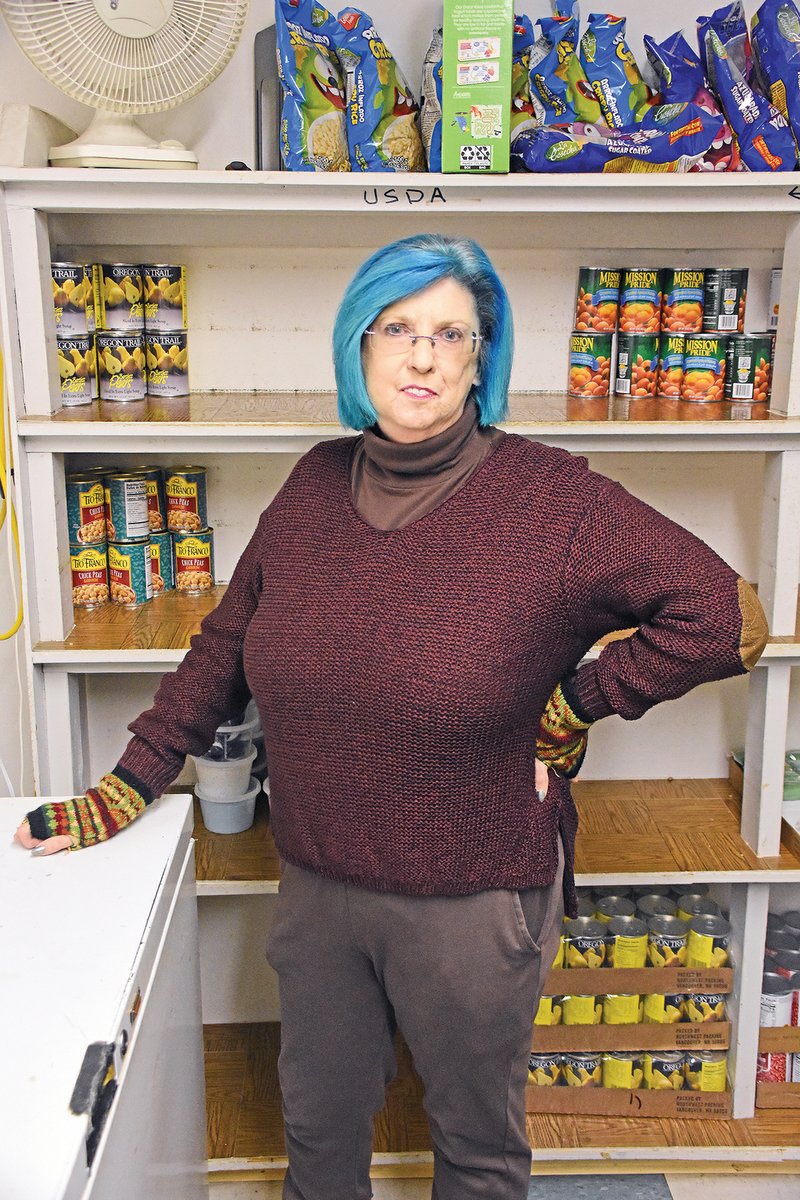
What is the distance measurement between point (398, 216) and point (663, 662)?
47.1 inches

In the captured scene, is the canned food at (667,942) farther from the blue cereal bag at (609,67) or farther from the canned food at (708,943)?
the blue cereal bag at (609,67)

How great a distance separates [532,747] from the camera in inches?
59.1

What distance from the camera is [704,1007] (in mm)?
2350

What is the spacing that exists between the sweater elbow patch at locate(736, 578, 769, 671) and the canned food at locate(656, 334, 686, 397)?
895mm

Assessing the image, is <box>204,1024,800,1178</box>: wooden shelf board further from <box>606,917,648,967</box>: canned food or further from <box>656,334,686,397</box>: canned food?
<box>656,334,686,397</box>: canned food

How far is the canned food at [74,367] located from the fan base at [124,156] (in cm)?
30

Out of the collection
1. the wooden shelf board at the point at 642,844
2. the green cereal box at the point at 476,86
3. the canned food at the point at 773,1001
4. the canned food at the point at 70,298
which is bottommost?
the canned food at the point at 773,1001

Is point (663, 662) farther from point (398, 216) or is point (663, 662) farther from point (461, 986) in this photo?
point (398, 216)

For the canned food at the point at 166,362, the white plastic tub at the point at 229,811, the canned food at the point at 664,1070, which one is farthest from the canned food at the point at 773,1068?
the canned food at the point at 166,362

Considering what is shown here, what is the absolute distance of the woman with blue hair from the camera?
140 centimetres

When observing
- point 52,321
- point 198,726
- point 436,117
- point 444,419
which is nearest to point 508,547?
point 444,419

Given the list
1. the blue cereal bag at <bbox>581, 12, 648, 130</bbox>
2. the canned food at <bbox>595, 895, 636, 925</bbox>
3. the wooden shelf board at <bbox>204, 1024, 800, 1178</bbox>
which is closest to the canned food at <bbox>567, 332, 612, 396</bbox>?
the blue cereal bag at <bbox>581, 12, 648, 130</bbox>

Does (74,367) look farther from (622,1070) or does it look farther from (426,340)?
(622,1070)

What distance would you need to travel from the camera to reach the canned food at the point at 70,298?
208 centimetres
